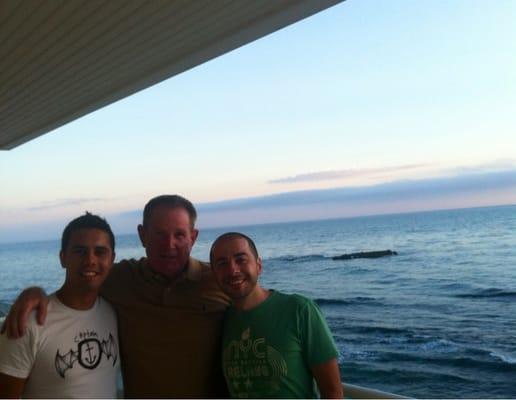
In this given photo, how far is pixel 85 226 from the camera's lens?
5.11 ft

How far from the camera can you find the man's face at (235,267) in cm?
158

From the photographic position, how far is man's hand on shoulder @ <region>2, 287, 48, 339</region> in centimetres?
141

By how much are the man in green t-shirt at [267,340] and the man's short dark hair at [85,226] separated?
31 cm

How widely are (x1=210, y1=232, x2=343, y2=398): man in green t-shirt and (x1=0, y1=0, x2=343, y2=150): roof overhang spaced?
1.49m

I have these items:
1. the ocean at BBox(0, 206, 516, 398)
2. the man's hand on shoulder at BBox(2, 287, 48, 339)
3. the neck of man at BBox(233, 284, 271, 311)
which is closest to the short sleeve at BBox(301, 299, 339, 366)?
the neck of man at BBox(233, 284, 271, 311)

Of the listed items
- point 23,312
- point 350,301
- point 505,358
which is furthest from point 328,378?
point 350,301

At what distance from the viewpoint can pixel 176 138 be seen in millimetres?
29844

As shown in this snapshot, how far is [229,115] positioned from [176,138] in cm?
644

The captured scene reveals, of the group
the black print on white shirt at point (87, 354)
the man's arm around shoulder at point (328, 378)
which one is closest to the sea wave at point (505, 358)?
the man's arm around shoulder at point (328, 378)

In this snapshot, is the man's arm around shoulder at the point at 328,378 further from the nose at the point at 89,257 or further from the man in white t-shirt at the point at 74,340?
the nose at the point at 89,257

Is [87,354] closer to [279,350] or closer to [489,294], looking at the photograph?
[279,350]

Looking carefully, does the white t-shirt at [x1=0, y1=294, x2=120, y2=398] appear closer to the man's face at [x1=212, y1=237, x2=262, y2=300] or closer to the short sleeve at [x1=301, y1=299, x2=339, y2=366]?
the man's face at [x1=212, y1=237, x2=262, y2=300]

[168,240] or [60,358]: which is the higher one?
[168,240]

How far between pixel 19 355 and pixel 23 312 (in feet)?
0.35
